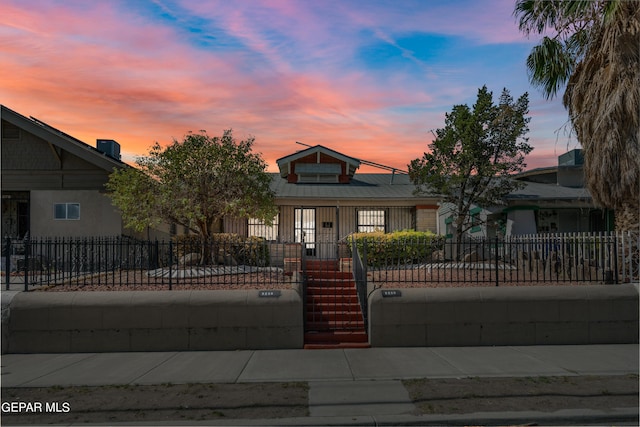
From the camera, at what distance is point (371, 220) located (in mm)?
21391

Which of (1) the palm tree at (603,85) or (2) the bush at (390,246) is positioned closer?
(1) the palm tree at (603,85)

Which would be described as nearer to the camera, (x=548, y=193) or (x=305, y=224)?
(x=548, y=193)

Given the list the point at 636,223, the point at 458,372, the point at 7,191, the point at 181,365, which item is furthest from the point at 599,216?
the point at 7,191

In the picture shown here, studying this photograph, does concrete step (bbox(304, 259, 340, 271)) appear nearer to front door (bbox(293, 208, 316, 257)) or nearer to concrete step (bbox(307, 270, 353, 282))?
concrete step (bbox(307, 270, 353, 282))

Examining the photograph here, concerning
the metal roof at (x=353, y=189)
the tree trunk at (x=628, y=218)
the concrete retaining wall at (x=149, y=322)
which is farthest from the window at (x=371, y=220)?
the concrete retaining wall at (x=149, y=322)

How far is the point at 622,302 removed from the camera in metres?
10.3

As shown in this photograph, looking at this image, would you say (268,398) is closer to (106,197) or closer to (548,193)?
(106,197)

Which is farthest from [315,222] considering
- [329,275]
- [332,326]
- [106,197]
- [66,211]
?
[332,326]

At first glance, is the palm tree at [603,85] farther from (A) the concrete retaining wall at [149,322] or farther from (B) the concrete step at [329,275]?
(A) the concrete retaining wall at [149,322]

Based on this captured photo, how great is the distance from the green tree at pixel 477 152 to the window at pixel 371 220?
4764 mm

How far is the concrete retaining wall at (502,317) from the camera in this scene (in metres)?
10.0

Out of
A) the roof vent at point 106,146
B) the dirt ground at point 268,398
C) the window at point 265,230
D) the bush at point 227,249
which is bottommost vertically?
the dirt ground at point 268,398

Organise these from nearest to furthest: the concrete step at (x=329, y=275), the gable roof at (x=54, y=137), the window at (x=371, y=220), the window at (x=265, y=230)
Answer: the concrete step at (x=329, y=275), the gable roof at (x=54, y=137), the window at (x=265, y=230), the window at (x=371, y=220)

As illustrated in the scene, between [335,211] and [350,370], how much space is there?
13.3 meters
